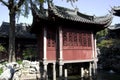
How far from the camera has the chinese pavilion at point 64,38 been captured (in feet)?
47.5

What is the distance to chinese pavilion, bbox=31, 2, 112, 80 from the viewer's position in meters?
14.5

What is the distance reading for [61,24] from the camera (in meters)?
14.7

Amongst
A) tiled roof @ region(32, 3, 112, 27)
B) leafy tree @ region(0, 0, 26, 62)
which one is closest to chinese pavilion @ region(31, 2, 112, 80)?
tiled roof @ region(32, 3, 112, 27)

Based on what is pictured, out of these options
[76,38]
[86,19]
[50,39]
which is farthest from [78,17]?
[50,39]

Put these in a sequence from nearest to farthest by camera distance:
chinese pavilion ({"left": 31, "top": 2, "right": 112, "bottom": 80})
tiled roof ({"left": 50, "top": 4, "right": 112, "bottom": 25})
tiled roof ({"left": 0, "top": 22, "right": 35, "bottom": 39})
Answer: tiled roof ({"left": 50, "top": 4, "right": 112, "bottom": 25}) → chinese pavilion ({"left": 31, "top": 2, "right": 112, "bottom": 80}) → tiled roof ({"left": 0, "top": 22, "right": 35, "bottom": 39})

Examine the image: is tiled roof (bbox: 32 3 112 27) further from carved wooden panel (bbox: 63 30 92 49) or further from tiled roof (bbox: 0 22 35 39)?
tiled roof (bbox: 0 22 35 39)

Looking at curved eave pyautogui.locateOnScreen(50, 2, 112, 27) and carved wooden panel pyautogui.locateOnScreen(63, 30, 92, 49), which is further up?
curved eave pyautogui.locateOnScreen(50, 2, 112, 27)

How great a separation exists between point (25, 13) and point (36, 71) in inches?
207

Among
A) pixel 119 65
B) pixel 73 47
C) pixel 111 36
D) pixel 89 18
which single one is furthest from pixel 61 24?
pixel 111 36

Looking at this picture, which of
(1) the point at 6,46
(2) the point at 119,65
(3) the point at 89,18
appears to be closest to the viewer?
(3) the point at 89,18

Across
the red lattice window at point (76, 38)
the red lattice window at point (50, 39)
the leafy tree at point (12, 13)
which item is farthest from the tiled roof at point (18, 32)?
the red lattice window at point (76, 38)


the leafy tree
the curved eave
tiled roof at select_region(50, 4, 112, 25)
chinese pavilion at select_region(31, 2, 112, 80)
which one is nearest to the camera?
the curved eave

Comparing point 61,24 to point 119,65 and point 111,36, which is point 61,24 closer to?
point 119,65

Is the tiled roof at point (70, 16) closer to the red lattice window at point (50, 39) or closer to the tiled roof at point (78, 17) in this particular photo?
the tiled roof at point (78, 17)
